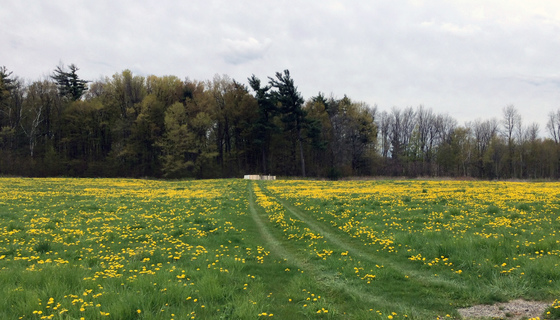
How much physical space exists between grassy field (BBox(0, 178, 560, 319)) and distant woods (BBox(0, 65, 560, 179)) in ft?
158

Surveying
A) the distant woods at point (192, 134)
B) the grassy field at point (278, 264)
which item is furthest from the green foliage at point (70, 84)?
the grassy field at point (278, 264)

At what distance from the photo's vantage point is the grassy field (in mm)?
5789

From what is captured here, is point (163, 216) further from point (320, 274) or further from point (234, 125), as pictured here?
point (234, 125)

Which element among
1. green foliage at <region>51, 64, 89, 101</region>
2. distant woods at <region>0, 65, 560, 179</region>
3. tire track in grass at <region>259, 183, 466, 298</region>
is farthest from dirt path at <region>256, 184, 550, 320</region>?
green foliage at <region>51, 64, 89, 101</region>

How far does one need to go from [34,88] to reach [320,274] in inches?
3144

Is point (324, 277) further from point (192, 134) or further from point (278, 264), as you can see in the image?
Answer: point (192, 134)

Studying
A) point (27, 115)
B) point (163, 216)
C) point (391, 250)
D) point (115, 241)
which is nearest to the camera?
point (391, 250)

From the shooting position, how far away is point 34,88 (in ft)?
217

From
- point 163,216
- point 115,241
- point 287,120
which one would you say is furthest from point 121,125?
point 115,241

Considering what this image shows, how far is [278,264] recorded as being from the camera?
909 cm

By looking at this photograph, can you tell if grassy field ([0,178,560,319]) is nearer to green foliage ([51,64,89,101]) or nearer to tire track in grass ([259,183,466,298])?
tire track in grass ([259,183,466,298])

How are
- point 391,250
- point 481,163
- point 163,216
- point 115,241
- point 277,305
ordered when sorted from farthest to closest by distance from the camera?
point 481,163 < point 163,216 < point 115,241 < point 391,250 < point 277,305

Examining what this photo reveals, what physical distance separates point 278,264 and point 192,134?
59416mm

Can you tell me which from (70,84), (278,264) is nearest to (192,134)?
(70,84)
